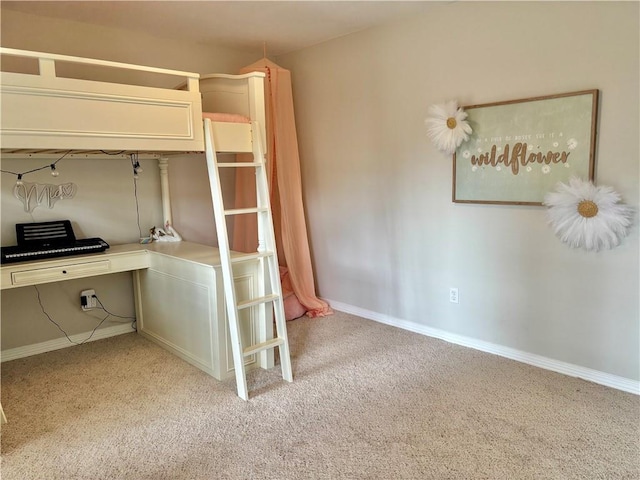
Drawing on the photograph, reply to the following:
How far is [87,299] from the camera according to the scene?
345 cm

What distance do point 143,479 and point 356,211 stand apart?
8.23 feet

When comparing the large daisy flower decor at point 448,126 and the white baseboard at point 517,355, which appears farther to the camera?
the large daisy flower decor at point 448,126

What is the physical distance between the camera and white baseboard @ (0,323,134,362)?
10.5 ft

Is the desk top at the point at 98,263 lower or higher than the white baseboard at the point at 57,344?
higher

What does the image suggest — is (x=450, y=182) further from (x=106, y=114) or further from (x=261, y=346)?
(x=106, y=114)

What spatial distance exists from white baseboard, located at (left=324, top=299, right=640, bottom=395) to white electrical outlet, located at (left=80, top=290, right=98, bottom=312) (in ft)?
6.79

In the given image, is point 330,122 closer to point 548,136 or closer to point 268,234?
point 268,234

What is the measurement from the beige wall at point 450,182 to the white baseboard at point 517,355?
3 centimetres

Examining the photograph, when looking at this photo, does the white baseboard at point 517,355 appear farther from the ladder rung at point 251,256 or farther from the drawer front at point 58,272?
the drawer front at point 58,272

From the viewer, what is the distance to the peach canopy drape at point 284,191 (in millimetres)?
3824

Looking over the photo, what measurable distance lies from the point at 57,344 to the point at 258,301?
1723 millimetres

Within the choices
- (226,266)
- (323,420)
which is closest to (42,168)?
(226,266)

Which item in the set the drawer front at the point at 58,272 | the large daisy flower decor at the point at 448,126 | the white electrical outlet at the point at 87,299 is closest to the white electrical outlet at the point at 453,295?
the large daisy flower decor at the point at 448,126

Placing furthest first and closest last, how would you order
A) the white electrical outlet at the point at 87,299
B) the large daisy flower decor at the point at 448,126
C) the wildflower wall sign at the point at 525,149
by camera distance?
the white electrical outlet at the point at 87,299
the large daisy flower decor at the point at 448,126
the wildflower wall sign at the point at 525,149
